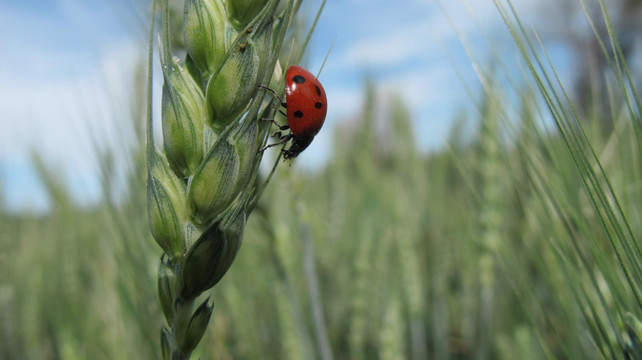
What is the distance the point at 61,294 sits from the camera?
0.86m

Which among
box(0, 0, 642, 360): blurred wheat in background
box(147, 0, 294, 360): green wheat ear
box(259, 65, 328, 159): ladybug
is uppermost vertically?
box(147, 0, 294, 360): green wheat ear

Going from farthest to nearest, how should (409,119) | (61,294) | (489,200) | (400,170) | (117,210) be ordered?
(409,119) → (400,170) → (61,294) → (489,200) → (117,210)

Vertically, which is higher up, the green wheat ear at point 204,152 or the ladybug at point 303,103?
the green wheat ear at point 204,152

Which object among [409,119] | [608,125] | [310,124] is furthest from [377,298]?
[608,125]

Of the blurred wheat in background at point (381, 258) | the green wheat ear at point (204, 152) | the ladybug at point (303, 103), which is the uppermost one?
the green wheat ear at point (204, 152)

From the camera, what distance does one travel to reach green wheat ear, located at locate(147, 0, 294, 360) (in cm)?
20

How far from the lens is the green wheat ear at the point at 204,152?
0.20 meters

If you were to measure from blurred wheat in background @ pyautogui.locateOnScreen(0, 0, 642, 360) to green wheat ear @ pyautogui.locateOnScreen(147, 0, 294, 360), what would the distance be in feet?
0.06

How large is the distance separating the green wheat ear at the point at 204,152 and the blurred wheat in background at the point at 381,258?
0.7 inches

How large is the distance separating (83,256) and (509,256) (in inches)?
46.6

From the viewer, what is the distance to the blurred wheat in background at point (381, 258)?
398 mm

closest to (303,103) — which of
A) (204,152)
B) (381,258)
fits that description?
(204,152)

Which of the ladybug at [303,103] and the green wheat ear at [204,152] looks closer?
the green wheat ear at [204,152]

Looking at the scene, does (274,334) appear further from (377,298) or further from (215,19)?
(215,19)
